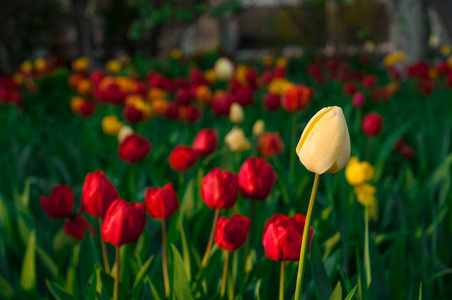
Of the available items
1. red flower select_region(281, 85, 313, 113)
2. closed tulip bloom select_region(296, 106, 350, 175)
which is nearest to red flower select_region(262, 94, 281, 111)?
red flower select_region(281, 85, 313, 113)

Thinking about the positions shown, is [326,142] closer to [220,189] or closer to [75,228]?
[220,189]

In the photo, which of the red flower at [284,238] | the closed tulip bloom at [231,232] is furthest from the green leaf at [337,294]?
the closed tulip bloom at [231,232]

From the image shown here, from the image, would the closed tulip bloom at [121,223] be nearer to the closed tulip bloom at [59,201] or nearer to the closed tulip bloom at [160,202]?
the closed tulip bloom at [160,202]

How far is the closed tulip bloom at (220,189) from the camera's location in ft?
3.35

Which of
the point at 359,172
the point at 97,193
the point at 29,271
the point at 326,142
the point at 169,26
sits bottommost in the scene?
the point at 29,271

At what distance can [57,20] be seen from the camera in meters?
9.70

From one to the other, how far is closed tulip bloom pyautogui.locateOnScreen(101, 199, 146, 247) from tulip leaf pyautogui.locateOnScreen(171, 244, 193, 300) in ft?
0.26

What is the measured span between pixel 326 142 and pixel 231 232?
32cm

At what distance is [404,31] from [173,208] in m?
6.80

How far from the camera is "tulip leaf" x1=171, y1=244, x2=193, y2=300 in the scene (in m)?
0.93

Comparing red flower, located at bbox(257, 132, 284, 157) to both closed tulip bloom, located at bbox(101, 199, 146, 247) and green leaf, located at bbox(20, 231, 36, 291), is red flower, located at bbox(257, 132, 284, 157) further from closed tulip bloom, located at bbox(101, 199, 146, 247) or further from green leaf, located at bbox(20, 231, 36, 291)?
closed tulip bloom, located at bbox(101, 199, 146, 247)

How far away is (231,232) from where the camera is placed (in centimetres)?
94

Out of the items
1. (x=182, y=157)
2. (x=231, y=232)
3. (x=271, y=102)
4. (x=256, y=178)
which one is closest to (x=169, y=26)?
(x=271, y=102)

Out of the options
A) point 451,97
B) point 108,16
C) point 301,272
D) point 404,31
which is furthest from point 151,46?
point 301,272
